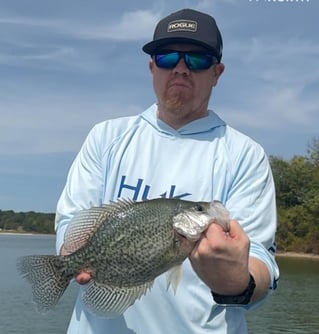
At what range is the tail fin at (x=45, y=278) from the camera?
140 inches

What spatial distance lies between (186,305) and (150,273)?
1.16ft

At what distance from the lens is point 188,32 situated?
3.81 metres

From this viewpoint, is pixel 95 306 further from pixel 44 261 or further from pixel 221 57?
pixel 221 57

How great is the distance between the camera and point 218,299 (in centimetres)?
332

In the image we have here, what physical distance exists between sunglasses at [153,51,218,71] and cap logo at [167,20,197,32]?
0.13m

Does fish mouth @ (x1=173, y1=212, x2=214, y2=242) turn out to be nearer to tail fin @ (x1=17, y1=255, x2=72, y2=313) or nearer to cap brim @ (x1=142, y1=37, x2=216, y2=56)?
tail fin @ (x1=17, y1=255, x2=72, y2=313)

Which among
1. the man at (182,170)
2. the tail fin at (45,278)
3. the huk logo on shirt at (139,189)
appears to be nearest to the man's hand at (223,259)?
the man at (182,170)

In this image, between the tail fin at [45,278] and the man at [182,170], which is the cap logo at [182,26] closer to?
the man at [182,170]

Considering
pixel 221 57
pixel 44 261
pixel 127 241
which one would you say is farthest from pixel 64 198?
pixel 221 57

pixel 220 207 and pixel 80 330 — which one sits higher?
pixel 220 207

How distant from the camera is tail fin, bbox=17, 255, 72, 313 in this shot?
11.6ft

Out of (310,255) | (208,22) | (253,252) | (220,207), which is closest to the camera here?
(220,207)

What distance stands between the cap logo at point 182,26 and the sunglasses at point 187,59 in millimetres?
127

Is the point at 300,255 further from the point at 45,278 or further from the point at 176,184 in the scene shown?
the point at 45,278
